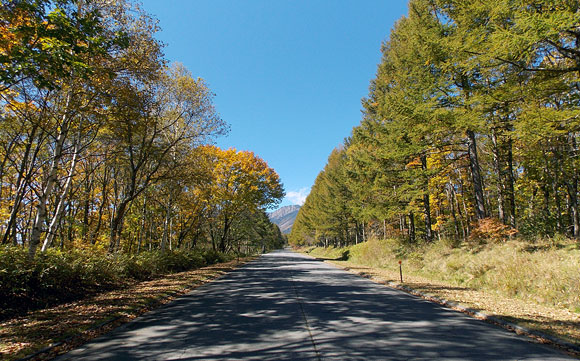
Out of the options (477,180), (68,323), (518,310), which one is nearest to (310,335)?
(68,323)

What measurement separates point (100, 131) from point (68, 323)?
1048 centimetres

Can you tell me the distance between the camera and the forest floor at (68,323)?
463cm

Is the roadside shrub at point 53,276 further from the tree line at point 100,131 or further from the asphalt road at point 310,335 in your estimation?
the asphalt road at point 310,335

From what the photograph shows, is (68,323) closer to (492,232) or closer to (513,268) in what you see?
(513,268)

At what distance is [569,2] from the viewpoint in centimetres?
770

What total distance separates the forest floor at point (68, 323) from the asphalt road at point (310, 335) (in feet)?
1.22

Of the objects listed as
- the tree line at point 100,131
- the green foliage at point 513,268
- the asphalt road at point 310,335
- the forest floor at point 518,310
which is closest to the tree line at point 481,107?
the green foliage at point 513,268

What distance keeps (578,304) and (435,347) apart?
5055mm

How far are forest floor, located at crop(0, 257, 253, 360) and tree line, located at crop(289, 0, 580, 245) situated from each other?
11.9 meters

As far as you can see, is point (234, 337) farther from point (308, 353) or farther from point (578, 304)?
A: point (578, 304)

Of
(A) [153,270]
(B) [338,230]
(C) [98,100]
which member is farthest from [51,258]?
(B) [338,230]

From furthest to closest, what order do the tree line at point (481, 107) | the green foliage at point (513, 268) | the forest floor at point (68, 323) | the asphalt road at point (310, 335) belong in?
the tree line at point (481, 107), the green foliage at point (513, 268), the forest floor at point (68, 323), the asphalt road at point (310, 335)

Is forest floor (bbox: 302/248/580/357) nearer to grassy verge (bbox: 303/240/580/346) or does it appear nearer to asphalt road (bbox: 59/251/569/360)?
grassy verge (bbox: 303/240/580/346)

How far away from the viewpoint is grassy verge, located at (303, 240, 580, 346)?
6278 millimetres
